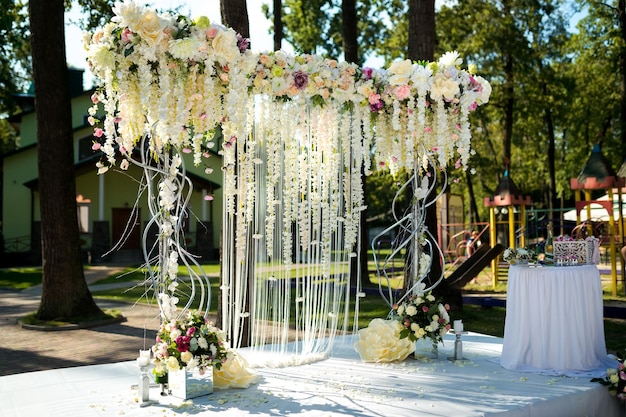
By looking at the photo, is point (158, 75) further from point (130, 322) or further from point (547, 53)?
point (547, 53)

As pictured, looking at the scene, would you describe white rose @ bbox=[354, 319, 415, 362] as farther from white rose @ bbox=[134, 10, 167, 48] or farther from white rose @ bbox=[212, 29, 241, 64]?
white rose @ bbox=[134, 10, 167, 48]

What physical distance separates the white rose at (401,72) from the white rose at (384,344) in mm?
2507

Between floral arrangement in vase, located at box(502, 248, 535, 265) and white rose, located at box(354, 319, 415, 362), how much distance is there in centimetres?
134

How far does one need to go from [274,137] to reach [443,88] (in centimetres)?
178

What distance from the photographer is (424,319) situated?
6.23 metres

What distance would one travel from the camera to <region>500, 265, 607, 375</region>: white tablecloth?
5684 mm

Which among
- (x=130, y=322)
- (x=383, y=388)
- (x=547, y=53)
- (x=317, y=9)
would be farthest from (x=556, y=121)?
(x=383, y=388)

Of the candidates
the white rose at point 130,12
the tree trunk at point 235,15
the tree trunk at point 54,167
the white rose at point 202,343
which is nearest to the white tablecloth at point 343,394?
the white rose at point 202,343

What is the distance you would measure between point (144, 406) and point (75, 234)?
18.9ft

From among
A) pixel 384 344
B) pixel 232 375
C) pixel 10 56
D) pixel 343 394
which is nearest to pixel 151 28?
pixel 232 375

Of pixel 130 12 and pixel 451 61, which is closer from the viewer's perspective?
pixel 130 12

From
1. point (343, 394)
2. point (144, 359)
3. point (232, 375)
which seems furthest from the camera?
point (232, 375)

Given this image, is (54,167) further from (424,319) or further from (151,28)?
(424,319)

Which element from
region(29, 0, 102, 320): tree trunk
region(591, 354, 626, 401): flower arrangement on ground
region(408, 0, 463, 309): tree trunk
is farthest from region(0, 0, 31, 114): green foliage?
region(591, 354, 626, 401): flower arrangement on ground
